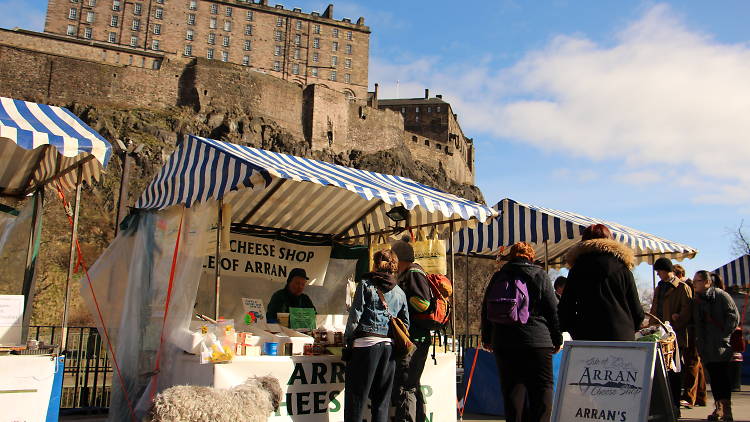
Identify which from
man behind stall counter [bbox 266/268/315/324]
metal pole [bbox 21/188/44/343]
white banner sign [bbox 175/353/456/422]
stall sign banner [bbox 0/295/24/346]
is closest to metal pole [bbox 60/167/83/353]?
stall sign banner [bbox 0/295/24/346]

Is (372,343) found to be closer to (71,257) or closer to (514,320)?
(514,320)

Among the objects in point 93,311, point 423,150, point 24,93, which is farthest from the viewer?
point 423,150

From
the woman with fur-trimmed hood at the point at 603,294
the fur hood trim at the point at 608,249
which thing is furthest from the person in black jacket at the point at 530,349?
the fur hood trim at the point at 608,249

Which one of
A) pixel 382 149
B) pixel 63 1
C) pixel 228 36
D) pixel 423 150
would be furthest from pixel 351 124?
pixel 63 1

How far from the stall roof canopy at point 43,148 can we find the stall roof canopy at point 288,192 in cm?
77

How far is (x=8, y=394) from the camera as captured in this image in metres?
4.87

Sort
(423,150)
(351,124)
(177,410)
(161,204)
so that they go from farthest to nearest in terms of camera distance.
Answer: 1. (423,150)
2. (351,124)
3. (161,204)
4. (177,410)

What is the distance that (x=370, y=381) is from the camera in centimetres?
495

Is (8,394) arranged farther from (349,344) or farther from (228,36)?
(228,36)

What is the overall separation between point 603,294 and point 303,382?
266 centimetres

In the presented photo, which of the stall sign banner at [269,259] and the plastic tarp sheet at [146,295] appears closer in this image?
the plastic tarp sheet at [146,295]

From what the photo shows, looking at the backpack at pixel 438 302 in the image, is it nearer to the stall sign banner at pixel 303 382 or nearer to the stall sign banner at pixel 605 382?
the stall sign banner at pixel 303 382

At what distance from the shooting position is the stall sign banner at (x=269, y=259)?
769 cm

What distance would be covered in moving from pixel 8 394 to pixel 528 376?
3.98 m
